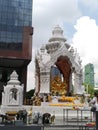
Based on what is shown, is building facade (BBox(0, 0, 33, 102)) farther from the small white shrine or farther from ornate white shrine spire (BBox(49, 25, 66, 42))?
the small white shrine

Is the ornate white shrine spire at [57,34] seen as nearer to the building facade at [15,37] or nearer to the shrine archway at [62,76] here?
the shrine archway at [62,76]

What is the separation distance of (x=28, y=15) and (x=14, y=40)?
7865mm

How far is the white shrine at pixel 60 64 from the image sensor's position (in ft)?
115

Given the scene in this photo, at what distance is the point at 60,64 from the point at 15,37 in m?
29.4

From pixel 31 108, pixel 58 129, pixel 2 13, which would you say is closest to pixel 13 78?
pixel 31 108

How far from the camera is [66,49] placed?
36.2m

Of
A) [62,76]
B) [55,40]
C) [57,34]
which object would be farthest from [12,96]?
[57,34]

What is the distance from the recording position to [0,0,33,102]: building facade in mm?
64206

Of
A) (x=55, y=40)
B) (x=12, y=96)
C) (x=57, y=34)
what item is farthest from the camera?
(x=57, y=34)

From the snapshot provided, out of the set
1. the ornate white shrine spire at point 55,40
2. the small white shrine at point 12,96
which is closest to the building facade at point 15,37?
the ornate white shrine spire at point 55,40

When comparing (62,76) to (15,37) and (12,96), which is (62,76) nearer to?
(12,96)

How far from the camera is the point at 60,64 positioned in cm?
3994

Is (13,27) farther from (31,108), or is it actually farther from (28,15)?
(31,108)

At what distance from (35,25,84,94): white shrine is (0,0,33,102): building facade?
2422cm
